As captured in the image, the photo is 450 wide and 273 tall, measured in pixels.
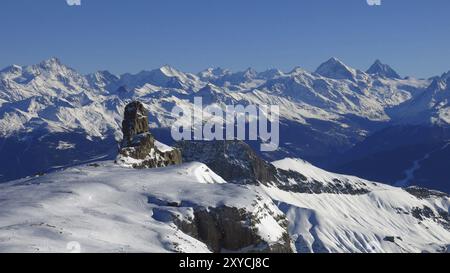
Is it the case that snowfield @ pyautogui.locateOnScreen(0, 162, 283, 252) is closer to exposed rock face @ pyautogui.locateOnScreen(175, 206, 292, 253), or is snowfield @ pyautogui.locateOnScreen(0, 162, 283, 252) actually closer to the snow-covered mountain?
the snow-covered mountain

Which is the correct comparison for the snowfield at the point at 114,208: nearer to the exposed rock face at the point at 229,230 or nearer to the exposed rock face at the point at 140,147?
the exposed rock face at the point at 229,230

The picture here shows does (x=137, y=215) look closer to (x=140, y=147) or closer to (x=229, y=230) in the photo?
(x=229, y=230)

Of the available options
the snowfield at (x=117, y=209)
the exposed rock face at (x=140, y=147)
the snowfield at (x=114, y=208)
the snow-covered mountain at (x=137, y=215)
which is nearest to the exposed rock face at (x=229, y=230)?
the snow-covered mountain at (x=137, y=215)

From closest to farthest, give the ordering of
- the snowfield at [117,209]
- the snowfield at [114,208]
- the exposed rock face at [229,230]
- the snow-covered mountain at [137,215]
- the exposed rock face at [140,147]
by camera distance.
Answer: the snowfield at [114,208] → the snowfield at [117,209] → the snow-covered mountain at [137,215] → the exposed rock face at [229,230] → the exposed rock face at [140,147]

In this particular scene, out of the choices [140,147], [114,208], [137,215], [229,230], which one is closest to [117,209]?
[114,208]
